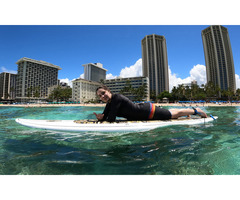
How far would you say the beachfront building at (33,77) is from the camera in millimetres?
139812

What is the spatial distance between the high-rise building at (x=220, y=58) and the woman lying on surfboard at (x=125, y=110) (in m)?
174

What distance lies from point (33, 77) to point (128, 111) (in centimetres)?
18108

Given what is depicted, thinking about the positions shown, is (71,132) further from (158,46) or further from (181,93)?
(158,46)

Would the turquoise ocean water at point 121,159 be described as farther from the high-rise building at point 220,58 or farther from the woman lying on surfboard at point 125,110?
the high-rise building at point 220,58

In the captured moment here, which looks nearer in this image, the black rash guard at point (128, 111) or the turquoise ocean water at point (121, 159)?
the turquoise ocean water at point (121, 159)

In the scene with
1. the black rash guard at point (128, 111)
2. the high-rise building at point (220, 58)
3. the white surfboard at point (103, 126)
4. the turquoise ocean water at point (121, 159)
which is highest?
the high-rise building at point (220, 58)

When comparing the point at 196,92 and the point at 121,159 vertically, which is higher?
the point at 196,92

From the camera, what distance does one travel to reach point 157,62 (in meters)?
170

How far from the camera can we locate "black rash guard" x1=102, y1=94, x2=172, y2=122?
4.62 metres

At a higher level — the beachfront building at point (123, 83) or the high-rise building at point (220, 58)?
the high-rise building at point (220, 58)

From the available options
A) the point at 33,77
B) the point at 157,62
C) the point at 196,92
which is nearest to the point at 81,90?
the point at 33,77

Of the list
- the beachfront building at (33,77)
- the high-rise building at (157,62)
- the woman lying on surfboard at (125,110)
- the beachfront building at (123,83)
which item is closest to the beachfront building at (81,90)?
the beachfront building at (123,83)

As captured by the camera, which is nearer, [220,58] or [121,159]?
[121,159]

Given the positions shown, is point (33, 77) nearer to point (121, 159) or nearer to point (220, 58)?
point (121, 159)
